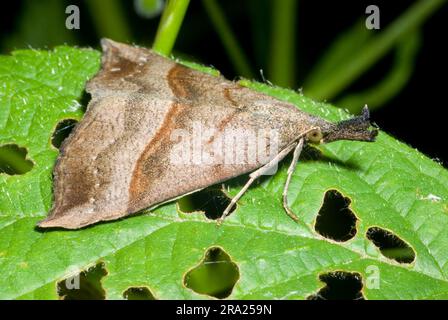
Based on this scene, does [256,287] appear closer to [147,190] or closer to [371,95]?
[147,190]

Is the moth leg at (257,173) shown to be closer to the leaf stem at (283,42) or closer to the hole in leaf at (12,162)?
the hole in leaf at (12,162)

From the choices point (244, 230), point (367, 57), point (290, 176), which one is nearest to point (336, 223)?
point (290, 176)

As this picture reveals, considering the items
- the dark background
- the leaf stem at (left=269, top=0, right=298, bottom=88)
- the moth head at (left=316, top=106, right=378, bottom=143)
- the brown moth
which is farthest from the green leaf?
the dark background

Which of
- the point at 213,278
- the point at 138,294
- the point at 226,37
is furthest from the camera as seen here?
the point at 226,37

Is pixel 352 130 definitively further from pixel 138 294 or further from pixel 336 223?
pixel 138 294

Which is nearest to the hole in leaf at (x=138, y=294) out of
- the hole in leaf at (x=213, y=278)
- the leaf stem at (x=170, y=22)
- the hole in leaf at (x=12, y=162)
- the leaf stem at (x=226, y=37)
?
the hole in leaf at (x=213, y=278)

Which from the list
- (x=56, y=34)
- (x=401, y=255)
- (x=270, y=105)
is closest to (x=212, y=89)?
(x=270, y=105)

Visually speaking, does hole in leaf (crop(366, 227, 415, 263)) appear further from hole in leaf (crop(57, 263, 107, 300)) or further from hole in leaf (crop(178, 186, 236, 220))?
hole in leaf (crop(57, 263, 107, 300))
